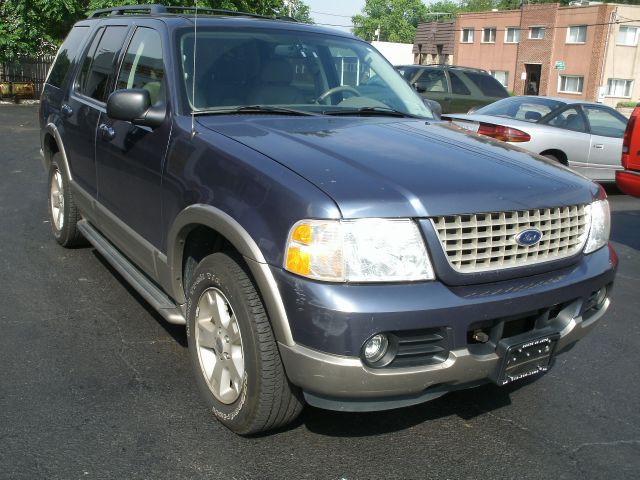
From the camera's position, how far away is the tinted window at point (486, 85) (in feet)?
45.2

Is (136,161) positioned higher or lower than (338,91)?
Result: lower

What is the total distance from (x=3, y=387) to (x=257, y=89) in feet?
6.94

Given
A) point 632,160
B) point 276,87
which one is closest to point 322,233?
point 276,87

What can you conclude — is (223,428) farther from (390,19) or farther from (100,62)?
(390,19)

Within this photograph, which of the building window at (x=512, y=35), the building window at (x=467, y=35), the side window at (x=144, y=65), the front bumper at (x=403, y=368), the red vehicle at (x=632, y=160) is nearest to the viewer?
the front bumper at (x=403, y=368)

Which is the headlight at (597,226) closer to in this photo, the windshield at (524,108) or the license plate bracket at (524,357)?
the license plate bracket at (524,357)

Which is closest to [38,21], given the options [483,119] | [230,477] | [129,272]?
[483,119]

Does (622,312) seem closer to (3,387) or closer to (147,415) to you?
(147,415)

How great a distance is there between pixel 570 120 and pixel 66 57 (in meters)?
7.23

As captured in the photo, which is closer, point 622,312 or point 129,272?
point 129,272

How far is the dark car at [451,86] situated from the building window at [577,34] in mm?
36400

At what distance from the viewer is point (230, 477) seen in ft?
9.39

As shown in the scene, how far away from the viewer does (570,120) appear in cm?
1009

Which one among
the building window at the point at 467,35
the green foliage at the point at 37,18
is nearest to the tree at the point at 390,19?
the building window at the point at 467,35
